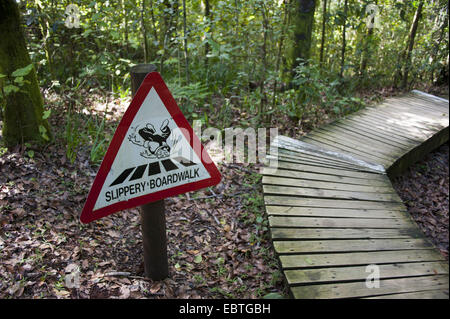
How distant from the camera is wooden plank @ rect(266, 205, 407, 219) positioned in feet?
11.5

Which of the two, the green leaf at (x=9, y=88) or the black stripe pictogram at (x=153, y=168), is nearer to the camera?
the black stripe pictogram at (x=153, y=168)

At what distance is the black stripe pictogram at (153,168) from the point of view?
212cm

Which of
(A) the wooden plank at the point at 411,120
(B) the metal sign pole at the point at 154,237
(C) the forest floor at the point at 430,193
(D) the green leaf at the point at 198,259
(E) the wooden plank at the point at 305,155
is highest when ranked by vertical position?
(B) the metal sign pole at the point at 154,237

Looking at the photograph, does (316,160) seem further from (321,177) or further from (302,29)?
(302,29)

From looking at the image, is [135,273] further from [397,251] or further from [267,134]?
[267,134]

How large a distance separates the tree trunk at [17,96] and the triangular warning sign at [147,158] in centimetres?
227

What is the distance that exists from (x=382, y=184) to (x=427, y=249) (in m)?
1.25

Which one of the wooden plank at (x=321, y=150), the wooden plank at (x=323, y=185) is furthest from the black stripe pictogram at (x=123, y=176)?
the wooden plank at (x=321, y=150)

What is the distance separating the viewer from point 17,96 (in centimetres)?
366

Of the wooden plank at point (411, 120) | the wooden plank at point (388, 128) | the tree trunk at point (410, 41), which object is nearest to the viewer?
the wooden plank at point (388, 128)

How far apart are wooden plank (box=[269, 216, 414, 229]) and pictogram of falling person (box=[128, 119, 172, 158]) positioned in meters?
1.56

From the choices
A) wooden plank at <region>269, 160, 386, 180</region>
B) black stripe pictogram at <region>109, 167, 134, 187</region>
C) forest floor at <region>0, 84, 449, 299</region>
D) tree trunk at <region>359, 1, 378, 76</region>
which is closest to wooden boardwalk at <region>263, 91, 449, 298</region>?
wooden plank at <region>269, 160, 386, 180</region>

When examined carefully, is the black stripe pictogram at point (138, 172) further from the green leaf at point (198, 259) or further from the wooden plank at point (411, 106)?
the wooden plank at point (411, 106)

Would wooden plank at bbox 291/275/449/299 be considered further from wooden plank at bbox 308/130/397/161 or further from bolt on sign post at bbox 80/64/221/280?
wooden plank at bbox 308/130/397/161
